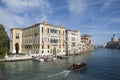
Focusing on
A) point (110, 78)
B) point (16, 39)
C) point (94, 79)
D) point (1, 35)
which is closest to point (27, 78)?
point (94, 79)

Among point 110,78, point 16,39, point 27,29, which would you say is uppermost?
point 27,29

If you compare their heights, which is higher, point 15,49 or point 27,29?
point 27,29

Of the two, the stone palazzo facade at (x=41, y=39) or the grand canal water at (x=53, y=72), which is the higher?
the stone palazzo facade at (x=41, y=39)

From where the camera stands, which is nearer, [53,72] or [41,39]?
[53,72]

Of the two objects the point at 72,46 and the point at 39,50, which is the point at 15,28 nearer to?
the point at 39,50

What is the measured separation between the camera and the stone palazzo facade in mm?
49625

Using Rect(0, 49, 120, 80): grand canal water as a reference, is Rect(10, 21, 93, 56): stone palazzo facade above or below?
above

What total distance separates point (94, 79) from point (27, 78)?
9.18 meters

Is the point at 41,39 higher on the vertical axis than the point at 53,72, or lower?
higher

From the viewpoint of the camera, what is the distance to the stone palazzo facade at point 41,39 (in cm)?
4962

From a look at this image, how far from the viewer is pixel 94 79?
20.8 metres

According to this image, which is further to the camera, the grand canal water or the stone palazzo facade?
the stone palazzo facade

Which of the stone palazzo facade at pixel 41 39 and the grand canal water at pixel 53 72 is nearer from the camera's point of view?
the grand canal water at pixel 53 72

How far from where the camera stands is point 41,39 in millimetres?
49125
